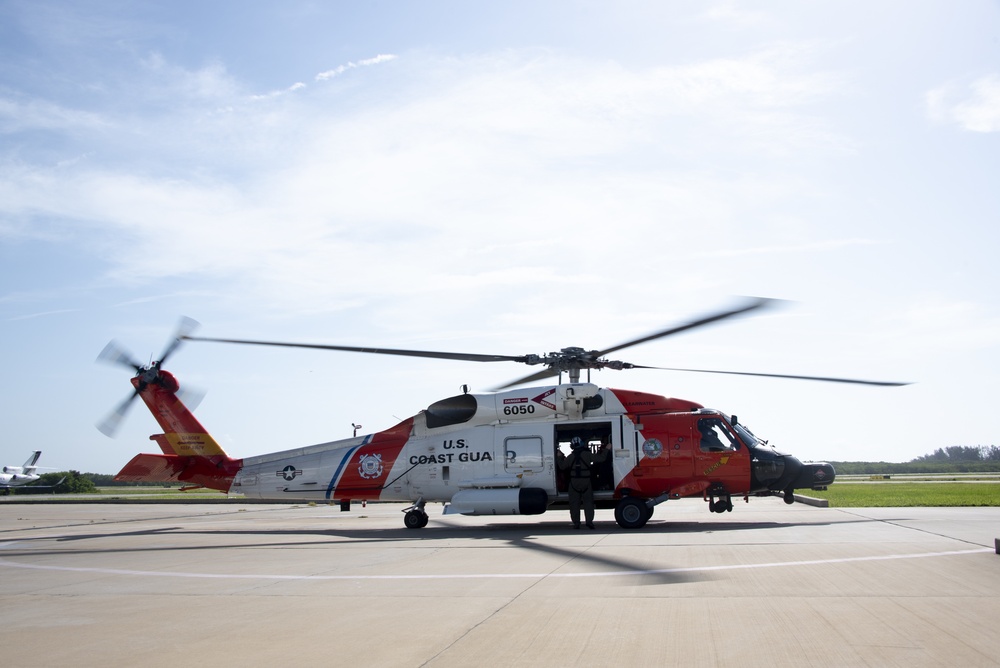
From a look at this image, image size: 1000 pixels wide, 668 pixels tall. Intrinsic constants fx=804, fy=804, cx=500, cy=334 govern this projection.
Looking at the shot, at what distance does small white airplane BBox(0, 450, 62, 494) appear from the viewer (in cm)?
6174

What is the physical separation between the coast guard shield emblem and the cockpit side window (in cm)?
813

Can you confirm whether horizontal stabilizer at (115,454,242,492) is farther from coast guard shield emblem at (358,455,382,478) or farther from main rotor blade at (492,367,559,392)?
main rotor blade at (492,367,559,392)

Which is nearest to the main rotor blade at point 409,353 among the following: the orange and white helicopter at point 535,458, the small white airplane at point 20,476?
the orange and white helicopter at point 535,458

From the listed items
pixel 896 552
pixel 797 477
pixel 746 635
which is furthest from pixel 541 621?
pixel 797 477

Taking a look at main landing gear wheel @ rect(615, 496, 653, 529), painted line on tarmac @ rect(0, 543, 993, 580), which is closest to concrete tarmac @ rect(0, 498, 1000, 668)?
painted line on tarmac @ rect(0, 543, 993, 580)

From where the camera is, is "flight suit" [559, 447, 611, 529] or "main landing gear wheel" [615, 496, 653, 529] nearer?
"main landing gear wheel" [615, 496, 653, 529]

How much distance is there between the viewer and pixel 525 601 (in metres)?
8.12

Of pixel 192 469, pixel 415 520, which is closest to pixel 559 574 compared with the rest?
pixel 415 520

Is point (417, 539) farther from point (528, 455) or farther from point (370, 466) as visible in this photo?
point (370, 466)

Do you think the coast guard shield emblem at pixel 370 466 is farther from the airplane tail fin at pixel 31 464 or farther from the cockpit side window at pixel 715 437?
the airplane tail fin at pixel 31 464

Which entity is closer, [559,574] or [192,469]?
[559,574]

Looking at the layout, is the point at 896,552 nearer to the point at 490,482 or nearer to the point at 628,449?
the point at 628,449

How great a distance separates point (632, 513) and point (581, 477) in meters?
1.41

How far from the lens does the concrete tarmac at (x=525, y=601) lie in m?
5.95
